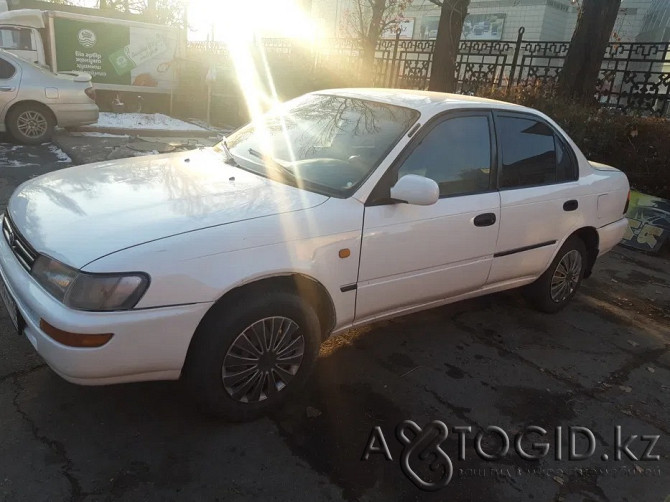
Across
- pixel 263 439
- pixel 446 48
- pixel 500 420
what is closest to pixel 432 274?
pixel 500 420

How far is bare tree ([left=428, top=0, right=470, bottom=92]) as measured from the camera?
29.1 feet

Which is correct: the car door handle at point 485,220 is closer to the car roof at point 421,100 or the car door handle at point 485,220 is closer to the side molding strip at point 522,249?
the side molding strip at point 522,249

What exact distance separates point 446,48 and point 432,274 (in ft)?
23.1

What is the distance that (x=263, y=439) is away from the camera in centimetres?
271

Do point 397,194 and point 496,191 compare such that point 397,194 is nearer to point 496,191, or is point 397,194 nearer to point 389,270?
point 389,270

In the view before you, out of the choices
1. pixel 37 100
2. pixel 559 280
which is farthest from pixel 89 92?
pixel 559 280

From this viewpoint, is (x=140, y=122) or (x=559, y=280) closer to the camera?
(x=559, y=280)

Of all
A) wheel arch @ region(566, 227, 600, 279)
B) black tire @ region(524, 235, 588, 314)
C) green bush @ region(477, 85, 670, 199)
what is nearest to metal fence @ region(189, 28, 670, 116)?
green bush @ region(477, 85, 670, 199)

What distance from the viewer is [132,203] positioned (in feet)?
9.09

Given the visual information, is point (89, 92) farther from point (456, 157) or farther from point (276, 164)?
point (456, 157)

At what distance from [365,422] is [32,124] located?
888cm

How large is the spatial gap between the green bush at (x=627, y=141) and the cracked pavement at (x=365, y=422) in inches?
163

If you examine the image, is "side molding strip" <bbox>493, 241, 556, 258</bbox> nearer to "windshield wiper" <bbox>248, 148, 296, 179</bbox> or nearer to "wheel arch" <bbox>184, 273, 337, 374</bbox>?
"wheel arch" <bbox>184, 273, 337, 374</bbox>

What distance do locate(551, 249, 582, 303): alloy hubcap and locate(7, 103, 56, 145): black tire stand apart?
884cm
